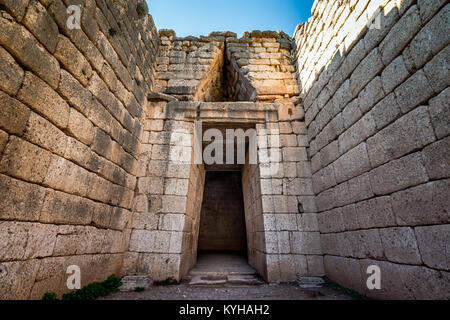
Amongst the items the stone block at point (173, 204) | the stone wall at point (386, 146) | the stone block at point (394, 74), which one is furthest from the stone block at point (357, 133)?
the stone block at point (173, 204)

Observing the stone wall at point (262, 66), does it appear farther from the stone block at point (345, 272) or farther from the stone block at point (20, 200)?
the stone block at point (20, 200)

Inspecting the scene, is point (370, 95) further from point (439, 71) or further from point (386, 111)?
point (439, 71)

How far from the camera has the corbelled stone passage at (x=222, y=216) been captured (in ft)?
30.5

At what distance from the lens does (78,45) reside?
101 inches

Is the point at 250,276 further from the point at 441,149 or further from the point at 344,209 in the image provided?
the point at 441,149

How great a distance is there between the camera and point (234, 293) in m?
3.08

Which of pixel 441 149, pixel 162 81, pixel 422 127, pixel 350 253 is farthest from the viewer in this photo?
pixel 162 81

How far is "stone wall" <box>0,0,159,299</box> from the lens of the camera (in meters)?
1.80

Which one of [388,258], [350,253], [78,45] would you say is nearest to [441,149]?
[388,258]

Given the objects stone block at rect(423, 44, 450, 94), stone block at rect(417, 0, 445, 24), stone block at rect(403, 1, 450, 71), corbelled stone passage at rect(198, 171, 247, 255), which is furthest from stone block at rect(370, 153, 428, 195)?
corbelled stone passage at rect(198, 171, 247, 255)

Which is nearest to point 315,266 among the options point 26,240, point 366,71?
point 366,71

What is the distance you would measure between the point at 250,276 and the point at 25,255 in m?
3.71

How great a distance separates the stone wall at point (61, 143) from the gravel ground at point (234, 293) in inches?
31.5
